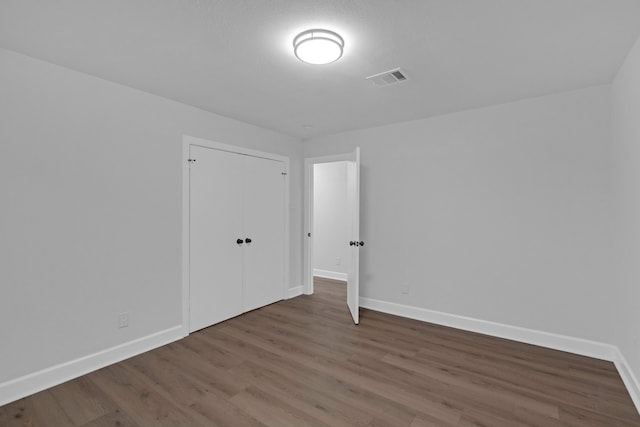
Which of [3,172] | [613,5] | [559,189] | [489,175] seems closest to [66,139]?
[3,172]

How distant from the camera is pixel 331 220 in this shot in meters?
6.19

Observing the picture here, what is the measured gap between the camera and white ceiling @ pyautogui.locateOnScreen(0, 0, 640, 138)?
5.52 ft

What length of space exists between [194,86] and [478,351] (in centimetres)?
358

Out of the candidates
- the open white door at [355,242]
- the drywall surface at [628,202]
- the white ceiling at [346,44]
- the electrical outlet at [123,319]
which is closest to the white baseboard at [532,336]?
the drywall surface at [628,202]

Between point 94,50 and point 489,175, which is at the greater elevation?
point 94,50

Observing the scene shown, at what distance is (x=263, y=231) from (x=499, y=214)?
281 centimetres

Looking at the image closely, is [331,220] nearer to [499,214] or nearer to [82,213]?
[499,214]

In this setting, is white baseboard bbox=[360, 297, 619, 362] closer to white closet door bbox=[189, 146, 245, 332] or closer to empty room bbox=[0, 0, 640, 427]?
empty room bbox=[0, 0, 640, 427]

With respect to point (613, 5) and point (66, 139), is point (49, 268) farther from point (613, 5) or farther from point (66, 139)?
point (613, 5)

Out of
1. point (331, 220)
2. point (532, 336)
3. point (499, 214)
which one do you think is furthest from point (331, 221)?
point (532, 336)

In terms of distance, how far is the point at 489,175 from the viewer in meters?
3.28

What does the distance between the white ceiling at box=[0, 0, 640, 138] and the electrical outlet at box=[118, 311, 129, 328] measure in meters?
2.03

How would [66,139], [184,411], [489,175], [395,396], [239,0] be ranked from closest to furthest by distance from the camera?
[239,0], [184,411], [395,396], [66,139], [489,175]

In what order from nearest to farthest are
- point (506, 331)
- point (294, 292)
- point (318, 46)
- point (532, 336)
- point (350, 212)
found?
point (318, 46) < point (532, 336) < point (506, 331) < point (350, 212) < point (294, 292)
